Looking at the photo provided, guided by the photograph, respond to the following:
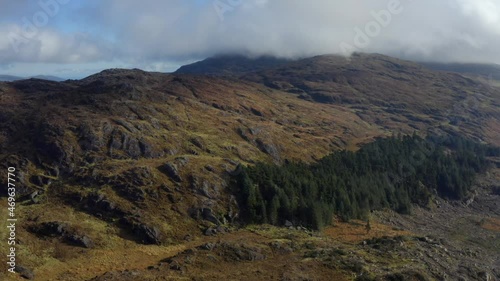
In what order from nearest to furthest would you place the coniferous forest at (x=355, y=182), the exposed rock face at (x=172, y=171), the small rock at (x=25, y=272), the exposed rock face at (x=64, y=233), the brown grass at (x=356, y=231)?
the small rock at (x=25, y=272)
the exposed rock face at (x=64, y=233)
the brown grass at (x=356, y=231)
the coniferous forest at (x=355, y=182)
the exposed rock face at (x=172, y=171)

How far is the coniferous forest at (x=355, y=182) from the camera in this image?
83931 millimetres

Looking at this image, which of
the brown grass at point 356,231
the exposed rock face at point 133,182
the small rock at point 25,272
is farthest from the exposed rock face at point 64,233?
the brown grass at point 356,231

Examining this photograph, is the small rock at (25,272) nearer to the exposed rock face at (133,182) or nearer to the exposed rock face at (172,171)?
the exposed rock face at (133,182)

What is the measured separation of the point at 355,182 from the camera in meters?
108

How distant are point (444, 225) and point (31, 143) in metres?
98.2

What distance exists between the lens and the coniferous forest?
8393cm

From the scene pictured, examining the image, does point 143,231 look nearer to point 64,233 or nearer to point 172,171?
point 64,233

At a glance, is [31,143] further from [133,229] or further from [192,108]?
[192,108]

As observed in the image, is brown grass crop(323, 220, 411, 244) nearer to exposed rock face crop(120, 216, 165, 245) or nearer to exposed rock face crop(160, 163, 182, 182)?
exposed rock face crop(160, 163, 182, 182)

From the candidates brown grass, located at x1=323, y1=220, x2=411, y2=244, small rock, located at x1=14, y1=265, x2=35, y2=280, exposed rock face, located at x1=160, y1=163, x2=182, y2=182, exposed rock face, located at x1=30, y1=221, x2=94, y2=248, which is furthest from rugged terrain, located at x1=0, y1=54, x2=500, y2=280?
small rock, located at x1=14, y1=265, x2=35, y2=280

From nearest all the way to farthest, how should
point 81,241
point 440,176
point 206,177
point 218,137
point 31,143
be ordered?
point 81,241
point 206,177
point 31,143
point 218,137
point 440,176

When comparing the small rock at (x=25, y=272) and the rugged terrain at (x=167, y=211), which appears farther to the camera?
the rugged terrain at (x=167, y=211)

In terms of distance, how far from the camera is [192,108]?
143625 millimetres

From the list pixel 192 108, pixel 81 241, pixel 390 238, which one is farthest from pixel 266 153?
pixel 81 241
